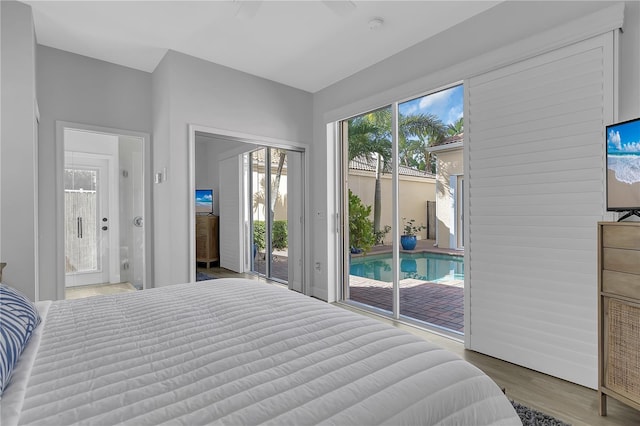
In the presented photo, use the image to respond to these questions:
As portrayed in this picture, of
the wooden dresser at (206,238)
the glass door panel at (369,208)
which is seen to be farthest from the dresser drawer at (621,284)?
the wooden dresser at (206,238)

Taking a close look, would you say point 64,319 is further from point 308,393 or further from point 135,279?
point 135,279

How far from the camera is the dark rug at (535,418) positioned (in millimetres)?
1736

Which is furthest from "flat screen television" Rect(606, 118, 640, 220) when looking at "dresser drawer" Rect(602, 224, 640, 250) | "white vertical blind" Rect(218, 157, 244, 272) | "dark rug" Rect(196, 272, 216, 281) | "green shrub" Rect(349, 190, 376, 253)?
"dark rug" Rect(196, 272, 216, 281)

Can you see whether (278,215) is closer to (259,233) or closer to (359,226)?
(259,233)

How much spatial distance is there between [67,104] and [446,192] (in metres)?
3.83

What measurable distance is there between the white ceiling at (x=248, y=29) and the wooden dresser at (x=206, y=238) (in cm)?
252

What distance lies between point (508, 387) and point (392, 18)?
9.53ft

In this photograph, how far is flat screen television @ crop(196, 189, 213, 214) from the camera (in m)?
5.56

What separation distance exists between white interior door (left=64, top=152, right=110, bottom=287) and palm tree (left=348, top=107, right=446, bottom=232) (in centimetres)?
291

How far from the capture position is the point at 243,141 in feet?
13.1

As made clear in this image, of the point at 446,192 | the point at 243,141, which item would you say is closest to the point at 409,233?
the point at 446,192

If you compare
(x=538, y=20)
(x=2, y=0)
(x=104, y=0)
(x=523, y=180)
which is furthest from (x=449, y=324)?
(x=2, y=0)

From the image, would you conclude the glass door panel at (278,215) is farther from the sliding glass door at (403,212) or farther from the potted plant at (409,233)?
the potted plant at (409,233)

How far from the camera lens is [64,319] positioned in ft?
4.67
